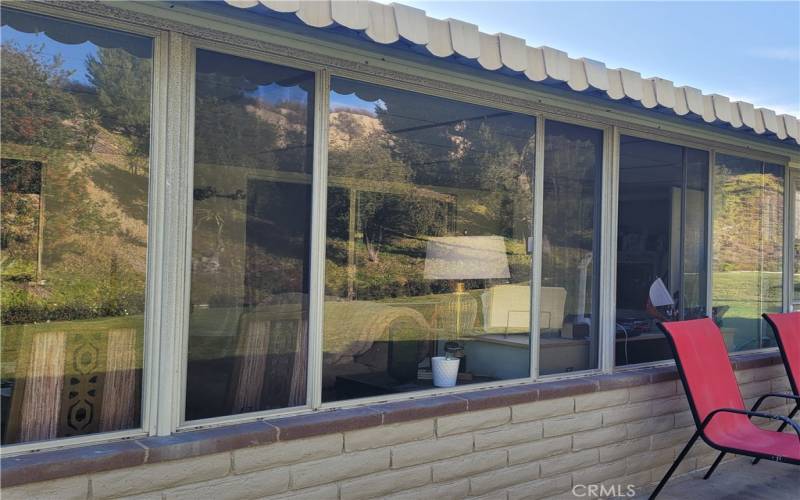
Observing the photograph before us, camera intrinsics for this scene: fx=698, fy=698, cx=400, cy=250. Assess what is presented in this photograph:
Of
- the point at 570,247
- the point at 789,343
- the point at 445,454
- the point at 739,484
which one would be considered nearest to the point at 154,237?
the point at 445,454

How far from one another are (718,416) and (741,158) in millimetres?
2027

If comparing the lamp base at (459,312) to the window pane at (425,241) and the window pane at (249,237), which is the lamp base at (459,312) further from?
Result: the window pane at (249,237)

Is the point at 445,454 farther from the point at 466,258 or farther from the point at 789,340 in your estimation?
the point at 789,340

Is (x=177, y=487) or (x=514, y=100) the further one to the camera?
(x=514, y=100)

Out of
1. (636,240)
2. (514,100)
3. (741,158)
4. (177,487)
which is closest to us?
(177,487)

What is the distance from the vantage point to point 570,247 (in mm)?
4000

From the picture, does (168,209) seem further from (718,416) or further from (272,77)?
(718,416)

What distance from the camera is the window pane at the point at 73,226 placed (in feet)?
8.05

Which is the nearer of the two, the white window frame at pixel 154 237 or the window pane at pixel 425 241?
the white window frame at pixel 154 237

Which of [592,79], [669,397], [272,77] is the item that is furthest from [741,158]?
[272,77]

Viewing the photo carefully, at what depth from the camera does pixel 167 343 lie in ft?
8.26

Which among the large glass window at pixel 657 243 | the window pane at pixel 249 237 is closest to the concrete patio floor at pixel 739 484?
the large glass window at pixel 657 243

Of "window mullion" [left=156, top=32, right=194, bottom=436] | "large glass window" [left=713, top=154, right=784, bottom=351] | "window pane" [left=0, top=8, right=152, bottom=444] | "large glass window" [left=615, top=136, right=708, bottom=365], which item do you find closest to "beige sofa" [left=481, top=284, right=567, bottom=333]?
"large glass window" [left=615, top=136, right=708, bottom=365]

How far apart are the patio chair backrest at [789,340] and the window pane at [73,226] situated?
13.3 ft
